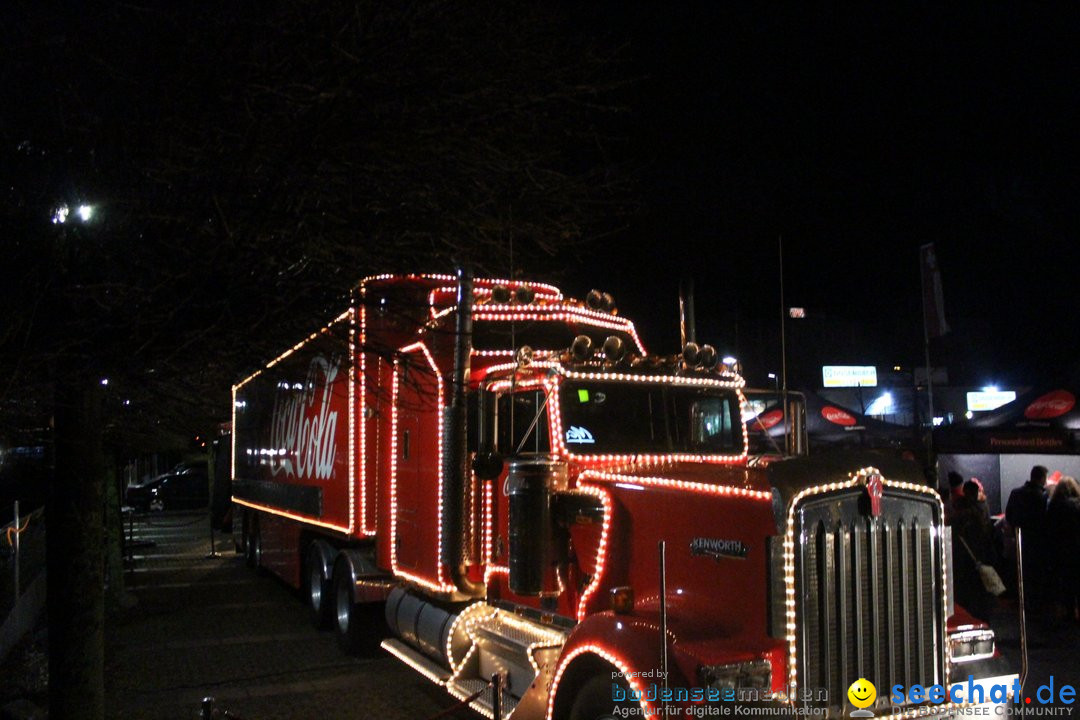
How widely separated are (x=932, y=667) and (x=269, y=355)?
396cm

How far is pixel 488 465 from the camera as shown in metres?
A: 6.52

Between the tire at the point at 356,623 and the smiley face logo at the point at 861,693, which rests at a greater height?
the smiley face logo at the point at 861,693

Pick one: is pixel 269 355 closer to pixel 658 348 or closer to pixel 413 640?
pixel 413 640

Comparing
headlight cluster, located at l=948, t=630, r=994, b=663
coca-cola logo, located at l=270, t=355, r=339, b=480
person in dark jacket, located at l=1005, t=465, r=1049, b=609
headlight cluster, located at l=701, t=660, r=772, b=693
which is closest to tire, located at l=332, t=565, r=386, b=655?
coca-cola logo, located at l=270, t=355, r=339, b=480

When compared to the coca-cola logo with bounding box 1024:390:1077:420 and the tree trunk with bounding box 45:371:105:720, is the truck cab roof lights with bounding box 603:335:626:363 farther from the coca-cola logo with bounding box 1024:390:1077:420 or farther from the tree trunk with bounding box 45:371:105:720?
the coca-cola logo with bounding box 1024:390:1077:420

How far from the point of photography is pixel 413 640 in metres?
8.43

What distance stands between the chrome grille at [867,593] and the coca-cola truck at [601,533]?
0.01 metres

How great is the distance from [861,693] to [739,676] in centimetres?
77

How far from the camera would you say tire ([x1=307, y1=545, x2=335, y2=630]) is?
1080cm

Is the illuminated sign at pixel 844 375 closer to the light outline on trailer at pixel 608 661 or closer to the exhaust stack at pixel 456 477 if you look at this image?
the exhaust stack at pixel 456 477

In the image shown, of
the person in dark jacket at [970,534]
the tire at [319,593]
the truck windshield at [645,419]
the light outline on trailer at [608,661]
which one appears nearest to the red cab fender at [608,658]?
the light outline on trailer at [608,661]

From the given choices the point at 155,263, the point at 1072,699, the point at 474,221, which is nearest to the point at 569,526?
the point at 474,221

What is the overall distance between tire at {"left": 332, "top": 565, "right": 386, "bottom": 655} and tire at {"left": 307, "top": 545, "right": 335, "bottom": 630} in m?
0.53

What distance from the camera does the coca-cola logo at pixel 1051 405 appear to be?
1212cm
